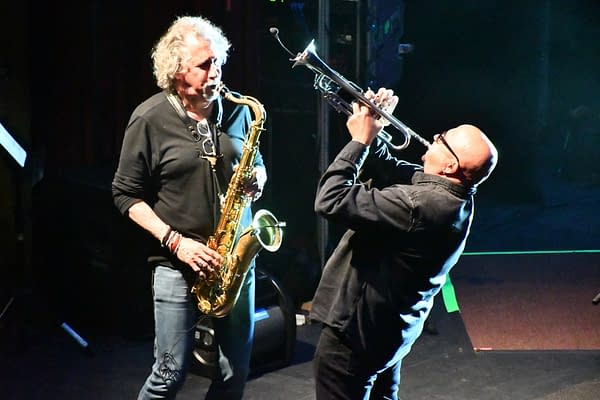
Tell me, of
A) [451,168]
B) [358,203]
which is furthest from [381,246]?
[451,168]

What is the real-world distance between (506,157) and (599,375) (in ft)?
15.5

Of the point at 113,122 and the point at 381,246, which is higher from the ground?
the point at 381,246

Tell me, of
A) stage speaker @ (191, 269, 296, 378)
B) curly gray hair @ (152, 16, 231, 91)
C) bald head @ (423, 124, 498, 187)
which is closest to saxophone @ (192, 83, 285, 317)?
curly gray hair @ (152, 16, 231, 91)

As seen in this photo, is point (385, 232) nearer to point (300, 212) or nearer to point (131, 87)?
point (300, 212)

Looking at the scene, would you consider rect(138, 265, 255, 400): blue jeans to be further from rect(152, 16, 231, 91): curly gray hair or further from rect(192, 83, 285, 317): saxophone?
rect(152, 16, 231, 91): curly gray hair

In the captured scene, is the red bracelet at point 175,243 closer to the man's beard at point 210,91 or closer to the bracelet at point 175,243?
the bracelet at point 175,243

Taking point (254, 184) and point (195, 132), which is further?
point (254, 184)

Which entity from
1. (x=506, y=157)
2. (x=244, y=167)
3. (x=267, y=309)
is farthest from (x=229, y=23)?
(x=506, y=157)

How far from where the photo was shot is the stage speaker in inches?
190

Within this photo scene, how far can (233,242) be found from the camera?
3516mm

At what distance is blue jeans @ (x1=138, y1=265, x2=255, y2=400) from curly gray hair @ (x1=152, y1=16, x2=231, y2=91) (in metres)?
0.76

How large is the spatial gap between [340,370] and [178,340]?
0.66m

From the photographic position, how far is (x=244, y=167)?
3.50 metres

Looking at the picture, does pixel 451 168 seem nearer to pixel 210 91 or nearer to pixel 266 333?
pixel 210 91
